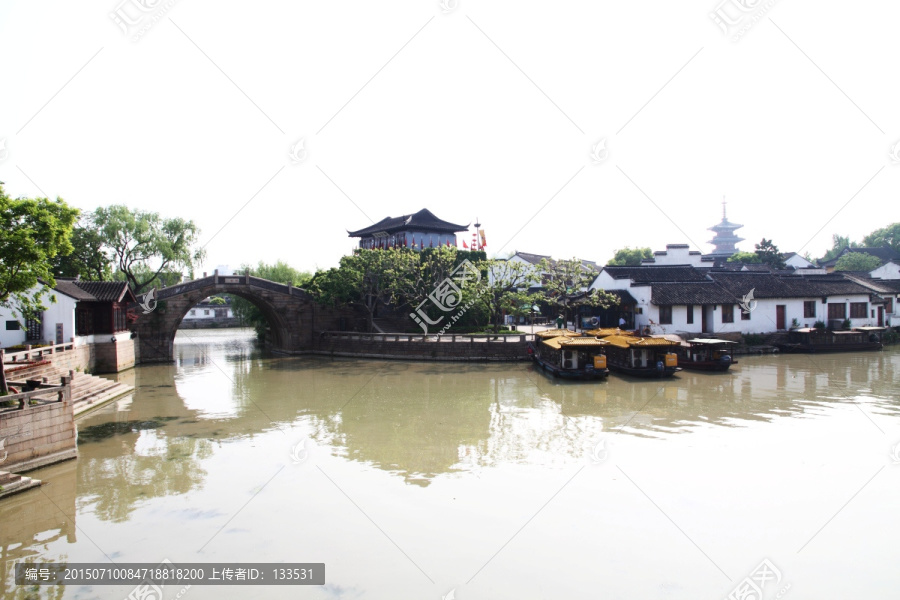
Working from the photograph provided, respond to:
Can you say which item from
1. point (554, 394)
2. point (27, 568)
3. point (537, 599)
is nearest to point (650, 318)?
point (554, 394)

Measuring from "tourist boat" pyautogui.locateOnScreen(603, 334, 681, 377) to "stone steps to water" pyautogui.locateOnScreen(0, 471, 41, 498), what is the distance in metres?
15.4

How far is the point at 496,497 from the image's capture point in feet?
26.2

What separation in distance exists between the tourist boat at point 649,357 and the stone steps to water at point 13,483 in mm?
15443

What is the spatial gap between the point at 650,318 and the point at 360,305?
1437 centimetres

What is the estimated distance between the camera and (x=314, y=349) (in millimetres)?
28516

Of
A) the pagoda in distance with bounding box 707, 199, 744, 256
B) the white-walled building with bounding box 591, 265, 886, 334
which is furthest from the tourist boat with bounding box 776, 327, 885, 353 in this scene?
the pagoda in distance with bounding box 707, 199, 744, 256

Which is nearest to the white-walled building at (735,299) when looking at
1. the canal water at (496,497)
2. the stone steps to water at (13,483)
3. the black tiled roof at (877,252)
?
the canal water at (496,497)

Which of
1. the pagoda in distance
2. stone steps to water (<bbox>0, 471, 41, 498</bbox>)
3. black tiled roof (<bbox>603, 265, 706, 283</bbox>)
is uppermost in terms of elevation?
the pagoda in distance

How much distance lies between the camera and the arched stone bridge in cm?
2542

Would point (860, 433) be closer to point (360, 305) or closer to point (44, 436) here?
point (44, 436)

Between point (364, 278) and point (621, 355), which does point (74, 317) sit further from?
point (621, 355)

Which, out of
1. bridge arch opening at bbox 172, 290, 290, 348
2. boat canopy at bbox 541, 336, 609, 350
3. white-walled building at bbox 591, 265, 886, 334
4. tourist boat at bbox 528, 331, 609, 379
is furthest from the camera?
bridge arch opening at bbox 172, 290, 290, 348

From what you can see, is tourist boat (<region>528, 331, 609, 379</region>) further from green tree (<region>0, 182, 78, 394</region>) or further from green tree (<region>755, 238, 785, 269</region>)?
green tree (<region>755, 238, 785, 269</region>)

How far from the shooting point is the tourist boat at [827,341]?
24438 millimetres
